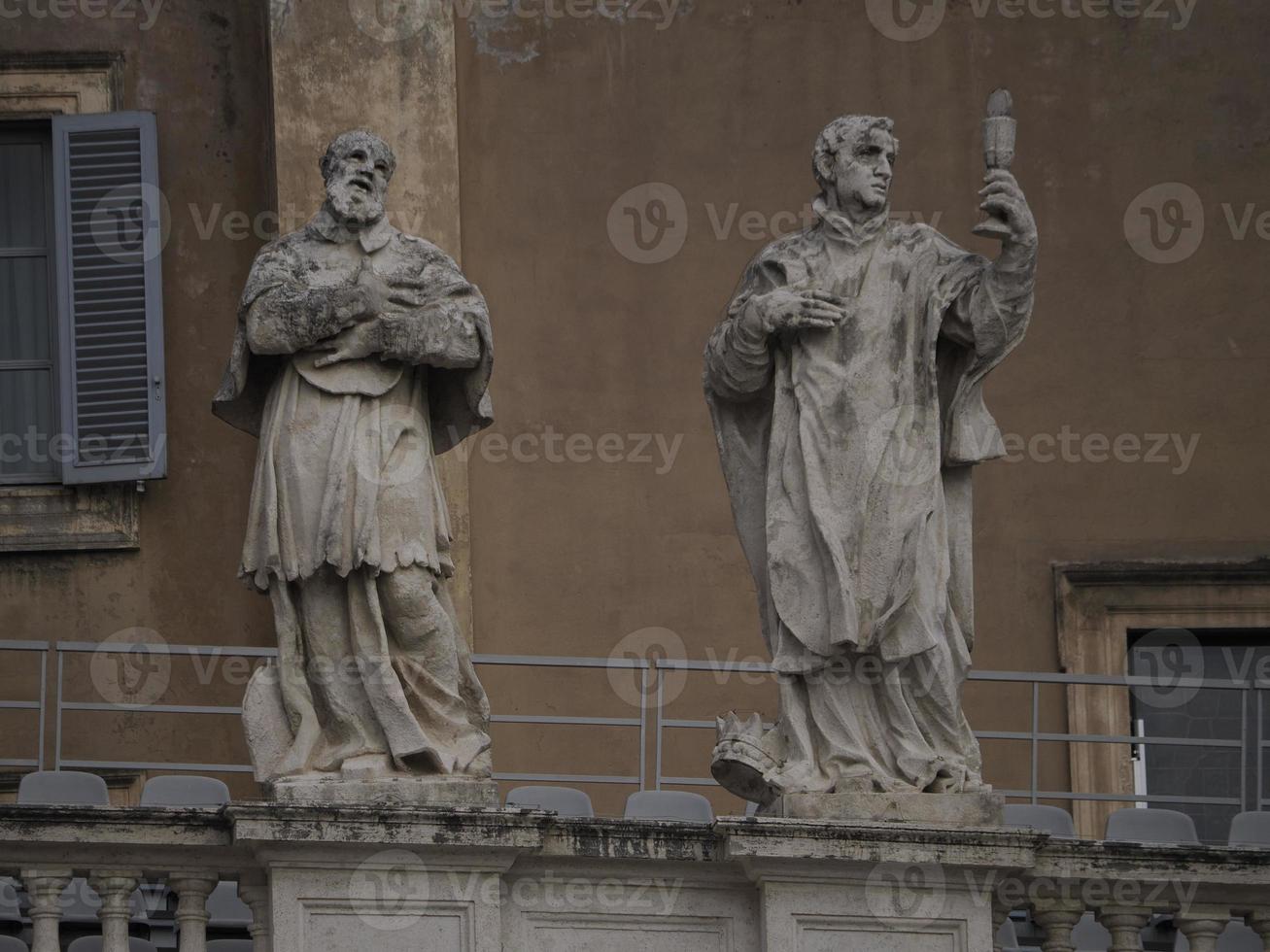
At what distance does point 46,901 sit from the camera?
503 inches

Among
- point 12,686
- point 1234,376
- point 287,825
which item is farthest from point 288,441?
point 1234,376

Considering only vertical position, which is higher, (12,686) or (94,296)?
(94,296)

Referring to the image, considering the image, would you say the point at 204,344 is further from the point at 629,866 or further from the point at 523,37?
the point at 629,866

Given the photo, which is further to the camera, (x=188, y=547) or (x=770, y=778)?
(x=188, y=547)

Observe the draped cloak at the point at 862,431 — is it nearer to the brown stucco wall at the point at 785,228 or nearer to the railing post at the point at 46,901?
the railing post at the point at 46,901

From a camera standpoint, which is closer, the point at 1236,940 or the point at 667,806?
the point at 1236,940

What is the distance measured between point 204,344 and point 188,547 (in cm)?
106

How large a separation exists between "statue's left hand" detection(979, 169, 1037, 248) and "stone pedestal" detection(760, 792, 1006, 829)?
187cm

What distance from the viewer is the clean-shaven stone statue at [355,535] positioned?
12820 mm

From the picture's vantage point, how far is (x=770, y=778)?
505 inches
